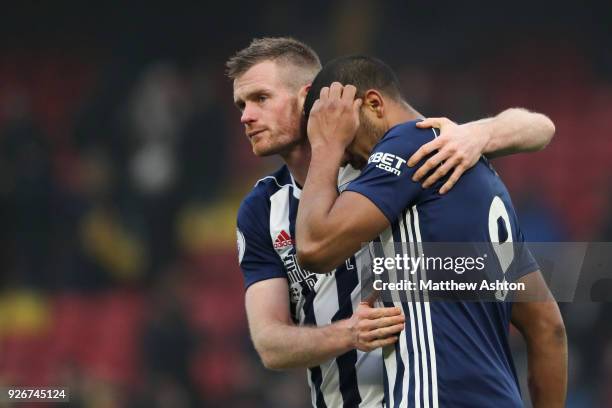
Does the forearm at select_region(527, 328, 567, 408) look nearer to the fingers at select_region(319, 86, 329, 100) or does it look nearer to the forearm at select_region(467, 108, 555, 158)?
the forearm at select_region(467, 108, 555, 158)

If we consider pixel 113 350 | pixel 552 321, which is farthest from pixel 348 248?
pixel 113 350

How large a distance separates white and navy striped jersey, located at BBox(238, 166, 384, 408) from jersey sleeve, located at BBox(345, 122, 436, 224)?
539 mm

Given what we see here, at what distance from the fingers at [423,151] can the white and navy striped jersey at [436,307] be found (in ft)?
0.07

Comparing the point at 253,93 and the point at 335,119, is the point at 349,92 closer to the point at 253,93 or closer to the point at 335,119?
the point at 335,119

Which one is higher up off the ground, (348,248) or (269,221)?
(269,221)

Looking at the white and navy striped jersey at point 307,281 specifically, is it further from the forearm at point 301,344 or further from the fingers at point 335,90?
the fingers at point 335,90

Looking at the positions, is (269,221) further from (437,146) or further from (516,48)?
(516,48)

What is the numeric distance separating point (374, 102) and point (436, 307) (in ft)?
2.39

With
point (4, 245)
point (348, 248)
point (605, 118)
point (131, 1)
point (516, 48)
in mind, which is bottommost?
point (348, 248)

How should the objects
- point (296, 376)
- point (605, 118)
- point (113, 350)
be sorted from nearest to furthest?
point (296, 376), point (113, 350), point (605, 118)

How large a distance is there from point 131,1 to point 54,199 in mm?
2828

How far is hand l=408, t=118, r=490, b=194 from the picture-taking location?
11.2 ft

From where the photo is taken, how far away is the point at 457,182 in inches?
136

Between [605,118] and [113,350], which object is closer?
[113,350]
